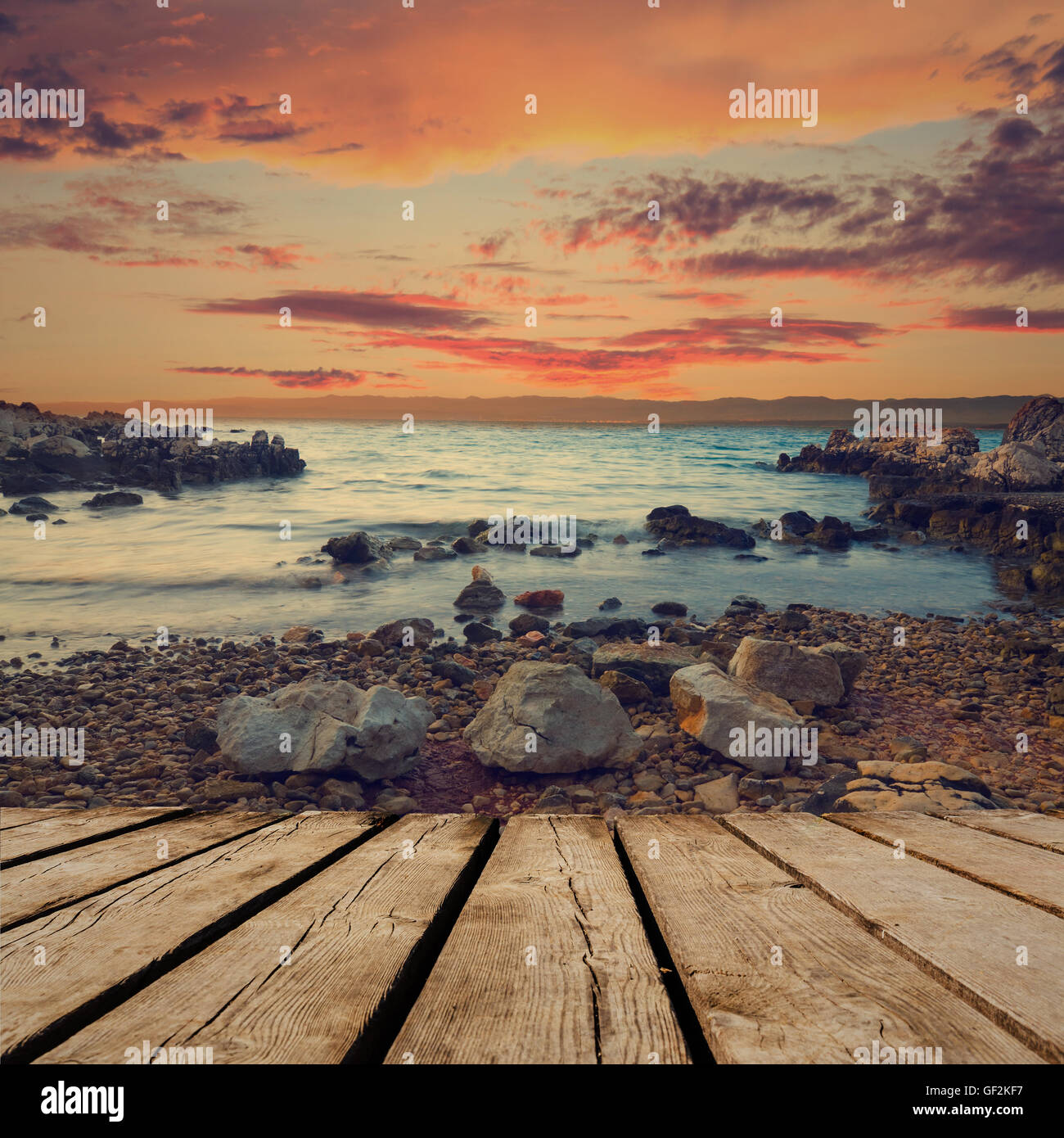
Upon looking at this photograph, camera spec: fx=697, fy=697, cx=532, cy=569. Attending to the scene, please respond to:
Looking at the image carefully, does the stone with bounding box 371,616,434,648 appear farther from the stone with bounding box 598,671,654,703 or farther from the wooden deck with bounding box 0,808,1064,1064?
the wooden deck with bounding box 0,808,1064,1064

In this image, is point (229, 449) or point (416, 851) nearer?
point (416, 851)

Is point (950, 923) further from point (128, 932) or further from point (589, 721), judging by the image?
point (589, 721)

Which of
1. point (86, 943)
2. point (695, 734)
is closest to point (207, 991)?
point (86, 943)

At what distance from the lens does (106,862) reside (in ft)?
6.42

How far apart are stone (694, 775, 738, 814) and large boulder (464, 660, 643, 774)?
67 centimetres

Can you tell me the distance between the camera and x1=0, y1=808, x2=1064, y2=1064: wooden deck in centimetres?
108

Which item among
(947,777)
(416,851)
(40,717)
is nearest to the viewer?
(416,851)

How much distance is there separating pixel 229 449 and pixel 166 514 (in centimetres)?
1650

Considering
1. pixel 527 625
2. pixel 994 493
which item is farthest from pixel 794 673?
pixel 994 493

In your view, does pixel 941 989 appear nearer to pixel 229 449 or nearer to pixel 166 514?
pixel 166 514

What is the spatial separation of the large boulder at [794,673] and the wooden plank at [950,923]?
552cm

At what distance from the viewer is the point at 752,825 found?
2219 millimetres

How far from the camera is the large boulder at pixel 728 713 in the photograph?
6.05m

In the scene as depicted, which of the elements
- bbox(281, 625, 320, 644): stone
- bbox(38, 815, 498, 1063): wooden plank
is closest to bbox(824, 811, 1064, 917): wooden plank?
bbox(38, 815, 498, 1063): wooden plank
